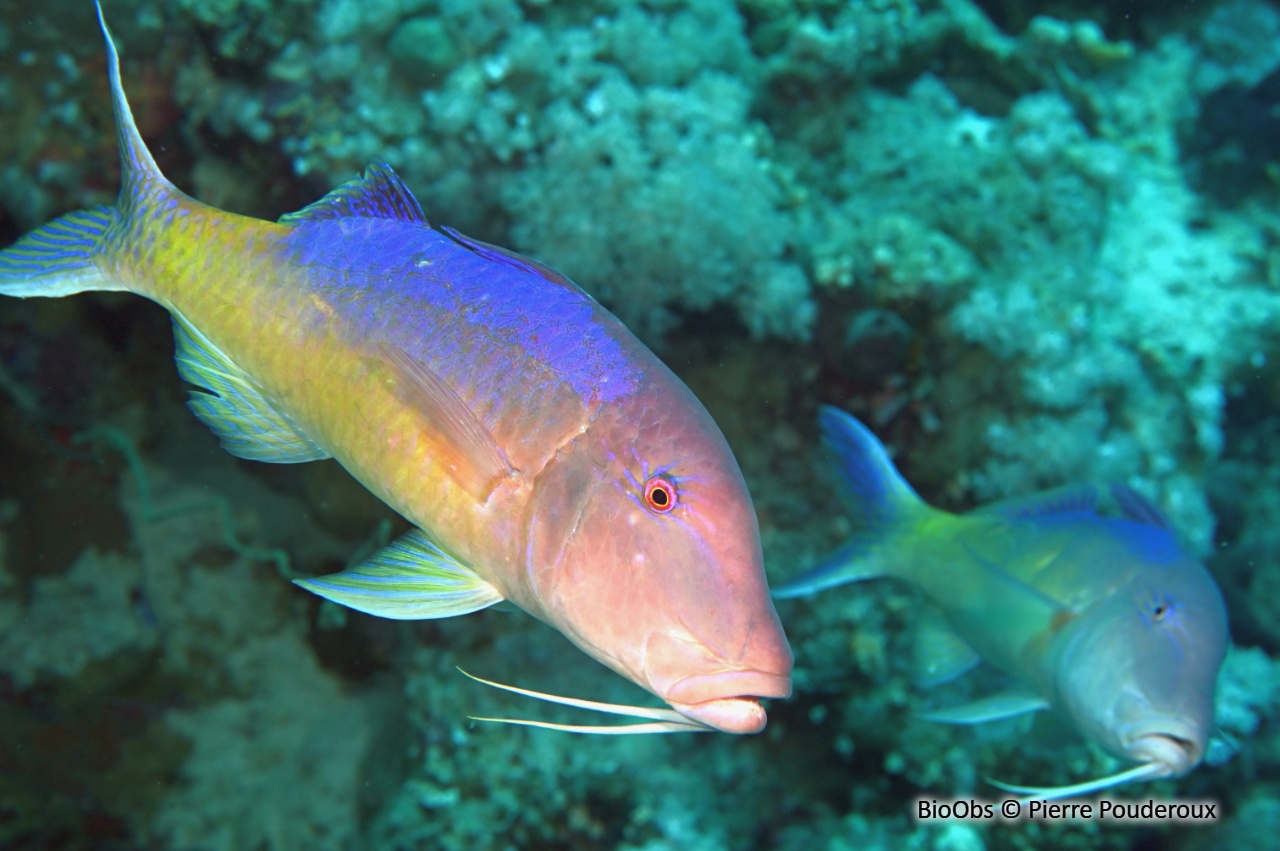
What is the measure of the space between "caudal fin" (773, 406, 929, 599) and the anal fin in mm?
2258

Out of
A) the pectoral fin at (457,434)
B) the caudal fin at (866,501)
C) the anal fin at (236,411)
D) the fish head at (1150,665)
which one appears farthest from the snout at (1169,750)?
the anal fin at (236,411)

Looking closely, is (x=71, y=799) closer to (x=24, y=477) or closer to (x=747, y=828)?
(x=24, y=477)

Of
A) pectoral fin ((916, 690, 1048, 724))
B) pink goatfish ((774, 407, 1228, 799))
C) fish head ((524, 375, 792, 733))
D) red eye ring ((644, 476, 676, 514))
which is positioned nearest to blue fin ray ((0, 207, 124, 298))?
fish head ((524, 375, 792, 733))

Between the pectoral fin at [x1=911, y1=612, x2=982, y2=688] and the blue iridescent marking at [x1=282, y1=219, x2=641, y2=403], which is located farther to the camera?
the pectoral fin at [x1=911, y1=612, x2=982, y2=688]

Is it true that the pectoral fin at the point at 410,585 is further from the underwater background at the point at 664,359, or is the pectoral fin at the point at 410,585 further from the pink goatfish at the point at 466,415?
the underwater background at the point at 664,359

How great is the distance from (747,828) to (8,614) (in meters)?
5.22

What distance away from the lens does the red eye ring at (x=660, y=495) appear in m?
1.61

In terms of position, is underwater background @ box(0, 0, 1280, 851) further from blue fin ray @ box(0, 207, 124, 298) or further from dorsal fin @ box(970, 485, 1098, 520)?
blue fin ray @ box(0, 207, 124, 298)

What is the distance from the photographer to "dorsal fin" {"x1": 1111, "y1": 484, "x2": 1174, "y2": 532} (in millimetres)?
3117

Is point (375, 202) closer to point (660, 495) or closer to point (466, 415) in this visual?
point (466, 415)

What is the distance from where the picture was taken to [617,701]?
4152 mm

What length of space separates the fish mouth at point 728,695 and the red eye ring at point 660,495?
0.37 meters

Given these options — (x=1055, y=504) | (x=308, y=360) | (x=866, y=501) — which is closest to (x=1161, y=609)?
(x=1055, y=504)

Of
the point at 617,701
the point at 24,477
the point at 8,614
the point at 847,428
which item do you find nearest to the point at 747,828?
the point at 617,701
